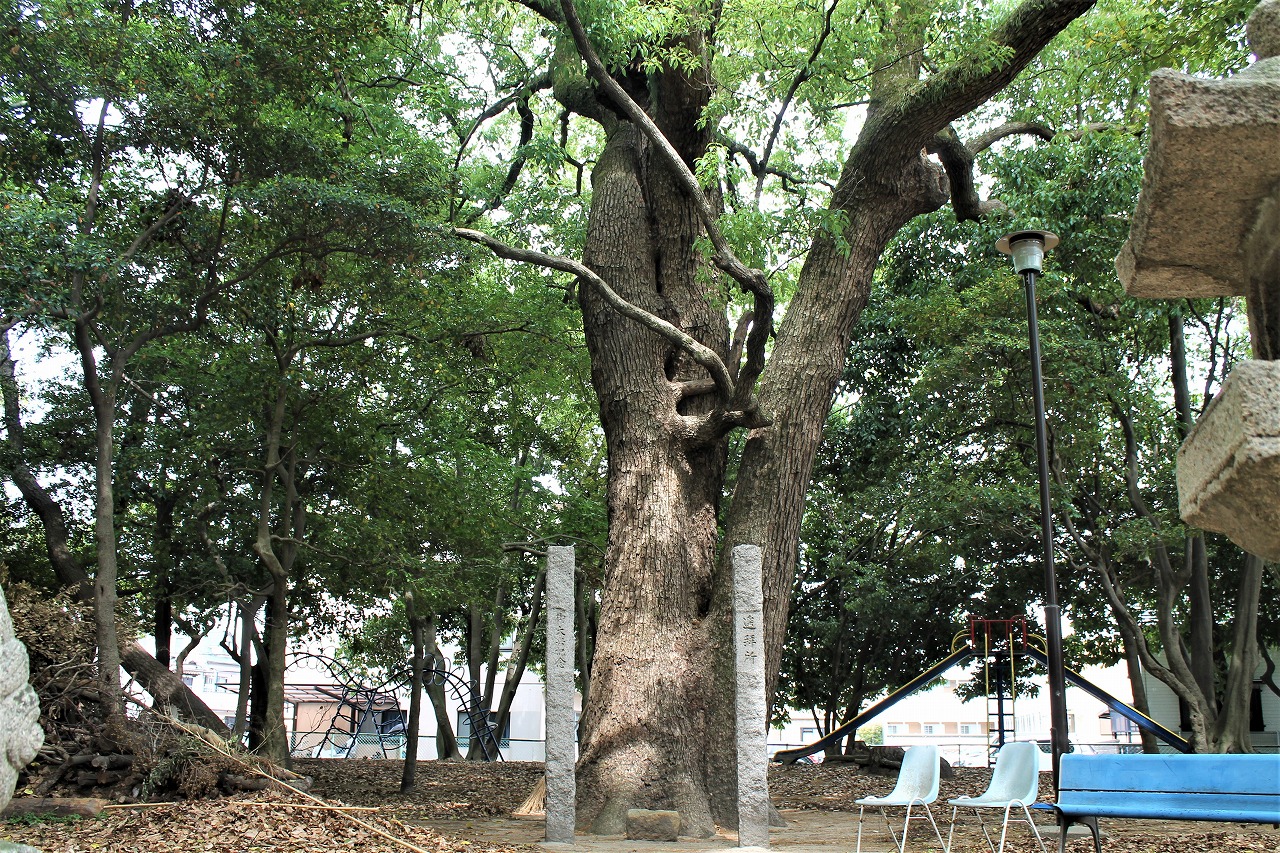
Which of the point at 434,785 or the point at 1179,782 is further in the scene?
the point at 434,785

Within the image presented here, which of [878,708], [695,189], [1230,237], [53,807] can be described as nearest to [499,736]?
[878,708]

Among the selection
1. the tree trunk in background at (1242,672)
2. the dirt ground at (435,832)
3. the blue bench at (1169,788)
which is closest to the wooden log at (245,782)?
the dirt ground at (435,832)

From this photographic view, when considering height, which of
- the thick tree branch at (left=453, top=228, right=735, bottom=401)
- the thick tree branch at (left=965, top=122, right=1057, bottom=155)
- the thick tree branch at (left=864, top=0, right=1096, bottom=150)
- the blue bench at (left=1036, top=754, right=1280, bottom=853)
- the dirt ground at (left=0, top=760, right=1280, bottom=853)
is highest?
the thick tree branch at (left=965, top=122, right=1057, bottom=155)

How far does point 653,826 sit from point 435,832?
168 cm

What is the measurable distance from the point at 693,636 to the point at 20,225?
21.6 ft

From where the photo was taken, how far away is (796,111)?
36.5 feet

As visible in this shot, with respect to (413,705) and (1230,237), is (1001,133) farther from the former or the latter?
(413,705)

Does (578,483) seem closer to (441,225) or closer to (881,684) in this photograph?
(881,684)

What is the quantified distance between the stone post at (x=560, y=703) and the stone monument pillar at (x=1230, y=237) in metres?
6.05

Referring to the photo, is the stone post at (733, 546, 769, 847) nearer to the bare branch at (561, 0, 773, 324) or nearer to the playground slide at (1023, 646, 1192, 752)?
the bare branch at (561, 0, 773, 324)

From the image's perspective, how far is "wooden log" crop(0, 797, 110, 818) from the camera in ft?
26.8

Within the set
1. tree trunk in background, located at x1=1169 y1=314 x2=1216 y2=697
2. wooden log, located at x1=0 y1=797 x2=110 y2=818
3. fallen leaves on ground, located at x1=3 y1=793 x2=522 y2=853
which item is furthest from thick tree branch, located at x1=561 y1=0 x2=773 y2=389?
tree trunk in background, located at x1=1169 y1=314 x2=1216 y2=697

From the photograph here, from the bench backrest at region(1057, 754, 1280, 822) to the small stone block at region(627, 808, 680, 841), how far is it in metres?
3.04

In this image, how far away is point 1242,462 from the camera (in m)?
2.08
